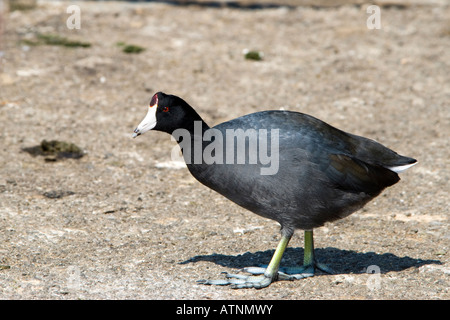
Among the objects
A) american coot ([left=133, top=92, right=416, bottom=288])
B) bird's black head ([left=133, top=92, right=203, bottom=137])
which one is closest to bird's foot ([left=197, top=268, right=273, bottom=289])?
american coot ([left=133, top=92, right=416, bottom=288])

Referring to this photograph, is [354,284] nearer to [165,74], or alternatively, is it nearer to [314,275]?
[314,275]

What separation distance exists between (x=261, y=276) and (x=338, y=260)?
2.48 ft

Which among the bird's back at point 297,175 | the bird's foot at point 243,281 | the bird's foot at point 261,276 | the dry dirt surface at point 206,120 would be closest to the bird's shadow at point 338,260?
the dry dirt surface at point 206,120

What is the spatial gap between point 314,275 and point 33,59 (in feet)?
19.2

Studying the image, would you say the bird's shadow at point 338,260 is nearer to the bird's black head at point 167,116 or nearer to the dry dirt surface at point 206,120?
the dry dirt surface at point 206,120

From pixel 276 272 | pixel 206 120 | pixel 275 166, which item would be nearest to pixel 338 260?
pixel 276 272

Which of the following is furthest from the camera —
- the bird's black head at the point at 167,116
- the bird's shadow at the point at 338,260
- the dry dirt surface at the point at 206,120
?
the bird's shadow at the point at 338,260

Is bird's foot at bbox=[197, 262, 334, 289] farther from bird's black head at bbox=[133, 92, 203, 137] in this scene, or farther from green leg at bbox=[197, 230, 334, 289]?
bird's black head at bbox=[133, 92, 203, 137]

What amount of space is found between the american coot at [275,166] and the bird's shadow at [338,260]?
15.0 inches

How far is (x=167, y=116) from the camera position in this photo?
16.3ft

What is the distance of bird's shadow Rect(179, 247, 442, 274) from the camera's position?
5326mm

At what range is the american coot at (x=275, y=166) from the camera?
15.8 ft

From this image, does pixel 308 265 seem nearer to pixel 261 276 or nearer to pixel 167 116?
pixel 261 276

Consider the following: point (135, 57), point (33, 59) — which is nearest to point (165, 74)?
point (135, 57)
